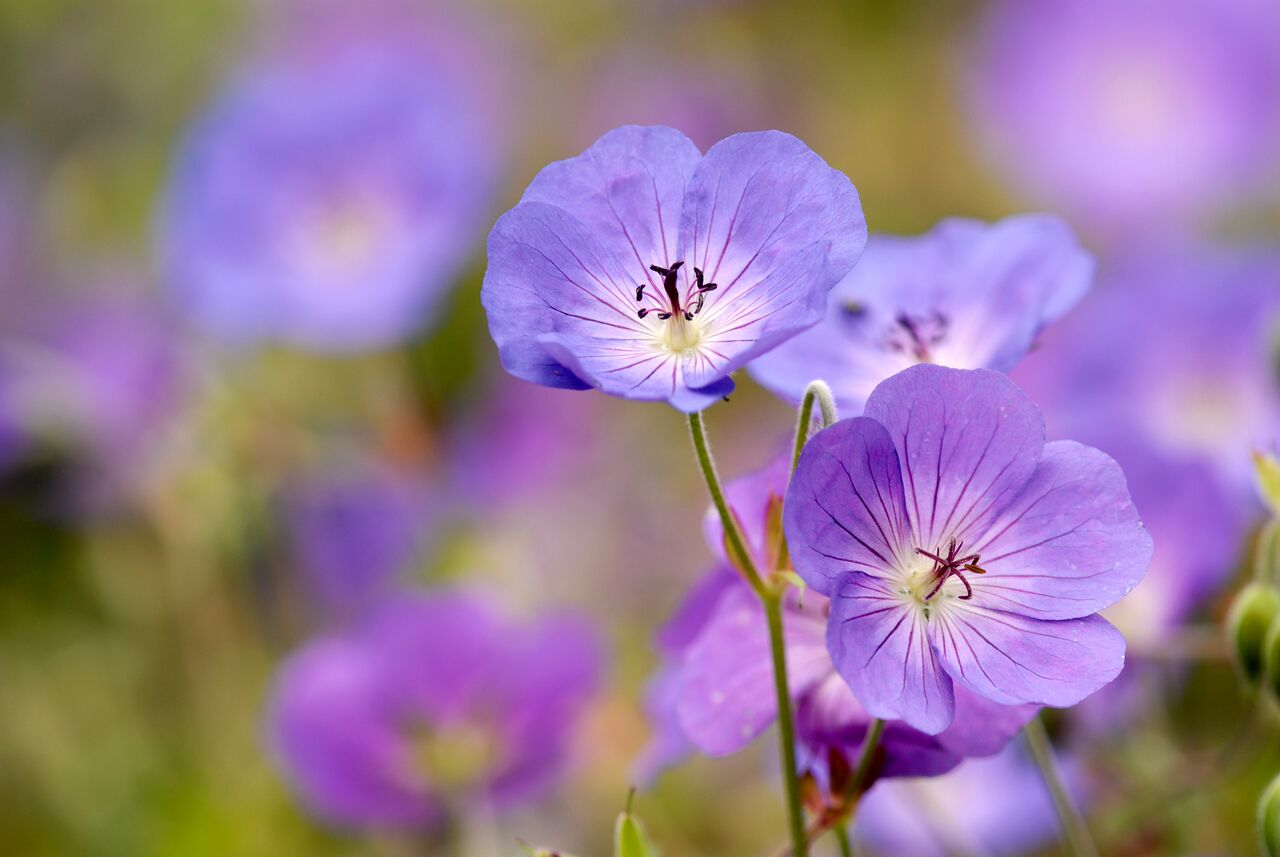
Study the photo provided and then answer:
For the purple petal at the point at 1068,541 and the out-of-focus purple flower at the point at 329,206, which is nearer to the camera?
the purple petal at the point at 1068,541

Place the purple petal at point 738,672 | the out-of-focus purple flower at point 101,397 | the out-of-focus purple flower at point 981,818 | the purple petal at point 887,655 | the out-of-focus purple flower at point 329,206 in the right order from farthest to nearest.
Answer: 1. the out-of-focus purple flower at point 329,206
2. the out-of-focus purple flower at point 101,397
3. the out-of-focus purple flower at point 981,818
4. the purple petal at point 738,672
5. the purple petal at point 887,655

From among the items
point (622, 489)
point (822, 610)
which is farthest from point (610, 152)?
point (622, 489)

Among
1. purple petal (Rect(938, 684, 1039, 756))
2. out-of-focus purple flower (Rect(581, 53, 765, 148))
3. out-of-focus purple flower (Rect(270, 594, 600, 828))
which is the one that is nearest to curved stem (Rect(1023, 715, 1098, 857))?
purple petal (Rect(938, 684, 1039, 756))

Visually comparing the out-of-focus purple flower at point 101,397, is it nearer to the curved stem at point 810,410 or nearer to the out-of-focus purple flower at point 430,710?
the out-of-focus purple flower at point 430,710

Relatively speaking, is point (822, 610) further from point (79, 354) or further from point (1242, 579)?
point (79, 354)

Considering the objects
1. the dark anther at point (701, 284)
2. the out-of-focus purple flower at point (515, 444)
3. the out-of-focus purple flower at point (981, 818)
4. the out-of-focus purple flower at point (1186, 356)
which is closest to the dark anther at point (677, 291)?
the dark anther at point (701, 284)

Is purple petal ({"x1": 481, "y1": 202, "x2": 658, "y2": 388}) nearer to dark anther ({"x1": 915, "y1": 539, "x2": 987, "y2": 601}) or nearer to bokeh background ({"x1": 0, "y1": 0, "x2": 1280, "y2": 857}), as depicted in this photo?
dark anther ({"x1": 915, "y1": 539, "x2": 987, "y2": 601})

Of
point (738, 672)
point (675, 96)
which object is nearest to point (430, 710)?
point (738, 672)
